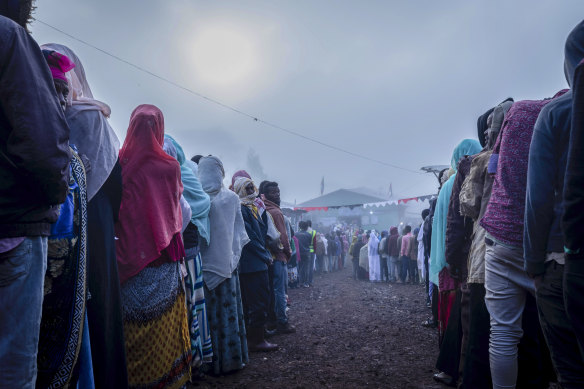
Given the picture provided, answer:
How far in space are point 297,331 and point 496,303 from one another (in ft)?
12.3

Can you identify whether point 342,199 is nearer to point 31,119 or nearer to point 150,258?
point 150,258

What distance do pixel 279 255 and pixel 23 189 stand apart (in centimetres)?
427

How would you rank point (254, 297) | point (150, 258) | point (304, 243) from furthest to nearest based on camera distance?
point (304, 243)
point (254, 297)
point (150, 258)

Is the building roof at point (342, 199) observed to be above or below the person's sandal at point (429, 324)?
above

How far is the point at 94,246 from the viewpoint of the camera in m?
1.72

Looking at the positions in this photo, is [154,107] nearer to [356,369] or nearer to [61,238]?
[61,238]

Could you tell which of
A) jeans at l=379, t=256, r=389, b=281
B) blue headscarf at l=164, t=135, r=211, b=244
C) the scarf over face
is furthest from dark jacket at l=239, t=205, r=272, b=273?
jeans at l=379, t=256, r=389, b=281

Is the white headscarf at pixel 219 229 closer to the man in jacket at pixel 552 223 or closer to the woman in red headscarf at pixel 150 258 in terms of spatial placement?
the woman in red headscarf at pixel 150 258

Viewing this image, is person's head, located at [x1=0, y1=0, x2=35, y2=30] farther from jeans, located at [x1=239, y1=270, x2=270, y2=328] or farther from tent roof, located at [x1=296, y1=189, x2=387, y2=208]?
tent roof, located at [x1=296, y1=189, x2=387, y2=208]

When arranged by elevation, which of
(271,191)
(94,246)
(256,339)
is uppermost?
(271,191)

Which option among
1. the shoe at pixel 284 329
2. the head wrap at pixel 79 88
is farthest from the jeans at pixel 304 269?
the head wrap at pixel 79 88

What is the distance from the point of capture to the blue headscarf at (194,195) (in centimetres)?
320

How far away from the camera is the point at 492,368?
192 cm

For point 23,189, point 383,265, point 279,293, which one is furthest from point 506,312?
point 383,265
